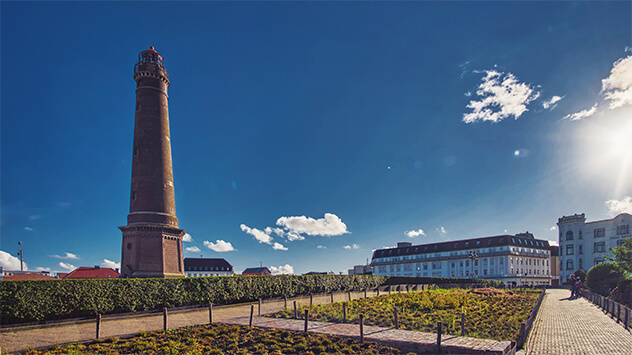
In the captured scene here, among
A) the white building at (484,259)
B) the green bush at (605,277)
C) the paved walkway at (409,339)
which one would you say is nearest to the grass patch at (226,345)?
the paved walkway at (409,339)

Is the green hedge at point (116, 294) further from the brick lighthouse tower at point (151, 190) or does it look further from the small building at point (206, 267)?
the small building at point (206, 267)

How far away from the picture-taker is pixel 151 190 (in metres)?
33.3

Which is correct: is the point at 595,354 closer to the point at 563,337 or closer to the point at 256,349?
the point at 563,337

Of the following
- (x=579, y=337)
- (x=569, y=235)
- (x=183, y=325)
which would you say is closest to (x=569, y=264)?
(x=569, y=235)

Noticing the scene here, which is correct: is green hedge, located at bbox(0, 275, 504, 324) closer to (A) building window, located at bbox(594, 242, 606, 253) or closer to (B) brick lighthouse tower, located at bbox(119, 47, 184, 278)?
(B) brick lighthouse tower, located at bbox(119, 47, 184, 278)

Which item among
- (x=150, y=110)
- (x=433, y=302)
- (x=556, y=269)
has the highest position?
(x=150, y=110)

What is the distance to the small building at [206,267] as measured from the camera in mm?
133125

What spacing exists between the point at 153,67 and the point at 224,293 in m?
23.3

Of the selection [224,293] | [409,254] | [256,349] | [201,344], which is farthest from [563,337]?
[409,254]

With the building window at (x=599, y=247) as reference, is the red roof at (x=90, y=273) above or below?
below

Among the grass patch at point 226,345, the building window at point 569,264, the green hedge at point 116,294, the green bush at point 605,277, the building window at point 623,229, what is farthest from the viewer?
the building window at point 569,264

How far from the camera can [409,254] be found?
367 ft

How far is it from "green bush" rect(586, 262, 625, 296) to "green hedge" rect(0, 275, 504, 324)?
128ft

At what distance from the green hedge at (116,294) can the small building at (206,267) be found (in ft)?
365
